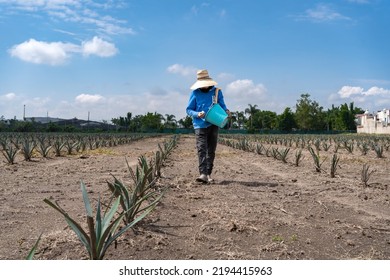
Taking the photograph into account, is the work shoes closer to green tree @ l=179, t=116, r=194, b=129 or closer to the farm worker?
the farm worker

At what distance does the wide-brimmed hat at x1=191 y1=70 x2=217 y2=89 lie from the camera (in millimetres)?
5761

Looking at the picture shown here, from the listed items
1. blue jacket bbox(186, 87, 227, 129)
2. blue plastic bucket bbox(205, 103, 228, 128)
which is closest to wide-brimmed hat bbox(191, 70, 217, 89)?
blue jacket bbox(186, 87, 227, 129)

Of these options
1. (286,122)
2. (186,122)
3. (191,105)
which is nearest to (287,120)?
(286,122)

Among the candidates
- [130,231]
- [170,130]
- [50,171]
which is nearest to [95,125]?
[170,130]

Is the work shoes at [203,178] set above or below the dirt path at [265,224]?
above

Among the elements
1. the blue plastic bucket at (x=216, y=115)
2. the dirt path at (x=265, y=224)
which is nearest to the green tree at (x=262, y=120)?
the blue plastic bucket at (x=216, y=115)

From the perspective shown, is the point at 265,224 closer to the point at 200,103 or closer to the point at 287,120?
the point at 200,103

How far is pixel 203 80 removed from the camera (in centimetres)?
589

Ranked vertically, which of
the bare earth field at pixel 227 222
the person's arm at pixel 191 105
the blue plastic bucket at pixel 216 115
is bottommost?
the bare earth field at pixel 227 222

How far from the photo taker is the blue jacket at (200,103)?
589 centimetres

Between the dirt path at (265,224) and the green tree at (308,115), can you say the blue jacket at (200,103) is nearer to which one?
the dirt path at (265,224)

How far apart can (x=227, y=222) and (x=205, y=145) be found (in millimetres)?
2563

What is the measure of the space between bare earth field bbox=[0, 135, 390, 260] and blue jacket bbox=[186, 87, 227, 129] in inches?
35.9

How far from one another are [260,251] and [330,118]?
9170 cm
